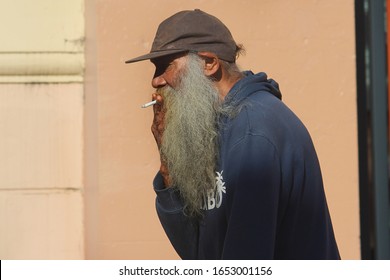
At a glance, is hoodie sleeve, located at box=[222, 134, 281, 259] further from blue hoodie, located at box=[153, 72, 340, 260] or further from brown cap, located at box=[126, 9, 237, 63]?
brown cap, located at box=[126, 9, 237, 63]

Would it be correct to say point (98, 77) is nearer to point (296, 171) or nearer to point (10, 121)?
point (10, 121)

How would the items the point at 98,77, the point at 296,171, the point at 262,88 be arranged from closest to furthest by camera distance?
the point at 296,171, the point at 262,88, the point at 98,77

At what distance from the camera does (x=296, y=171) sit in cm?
297

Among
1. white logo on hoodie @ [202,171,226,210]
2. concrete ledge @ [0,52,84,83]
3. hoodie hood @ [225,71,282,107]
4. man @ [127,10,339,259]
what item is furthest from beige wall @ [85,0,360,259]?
white logo on hoodie @ [202,171,226,210]

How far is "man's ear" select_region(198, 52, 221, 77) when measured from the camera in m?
3.22

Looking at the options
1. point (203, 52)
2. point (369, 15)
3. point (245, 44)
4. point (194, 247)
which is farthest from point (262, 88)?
point (369, 15)

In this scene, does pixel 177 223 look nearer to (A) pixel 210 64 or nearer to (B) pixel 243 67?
(A) pixel 210 64

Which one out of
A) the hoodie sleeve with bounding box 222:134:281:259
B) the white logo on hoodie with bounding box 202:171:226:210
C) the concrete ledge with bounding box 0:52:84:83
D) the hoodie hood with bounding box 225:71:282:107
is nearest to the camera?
the hoodie sleeve with bounding box 222:134:281:259

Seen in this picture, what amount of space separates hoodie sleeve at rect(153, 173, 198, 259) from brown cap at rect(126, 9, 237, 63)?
489mm

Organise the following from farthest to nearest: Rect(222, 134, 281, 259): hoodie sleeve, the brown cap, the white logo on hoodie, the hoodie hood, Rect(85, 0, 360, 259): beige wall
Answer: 1. Rect(85, 0, 360, 259): beige wall
2. the brown cap
3. the hoodie hood
4. the white logo on hoodie
5. Rect(222, 134, 281, 259): hoodie sleeve

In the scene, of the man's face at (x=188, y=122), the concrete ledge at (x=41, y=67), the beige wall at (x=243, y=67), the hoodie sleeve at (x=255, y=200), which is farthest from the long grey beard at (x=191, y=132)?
the concrete ledge at (x=41, y=67)

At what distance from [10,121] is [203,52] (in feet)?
7.03

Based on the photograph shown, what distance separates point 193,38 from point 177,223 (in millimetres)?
642

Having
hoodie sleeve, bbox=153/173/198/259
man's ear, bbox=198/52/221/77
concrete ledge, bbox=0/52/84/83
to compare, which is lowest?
hoodie sleeve, bbox=153/173/198/259
